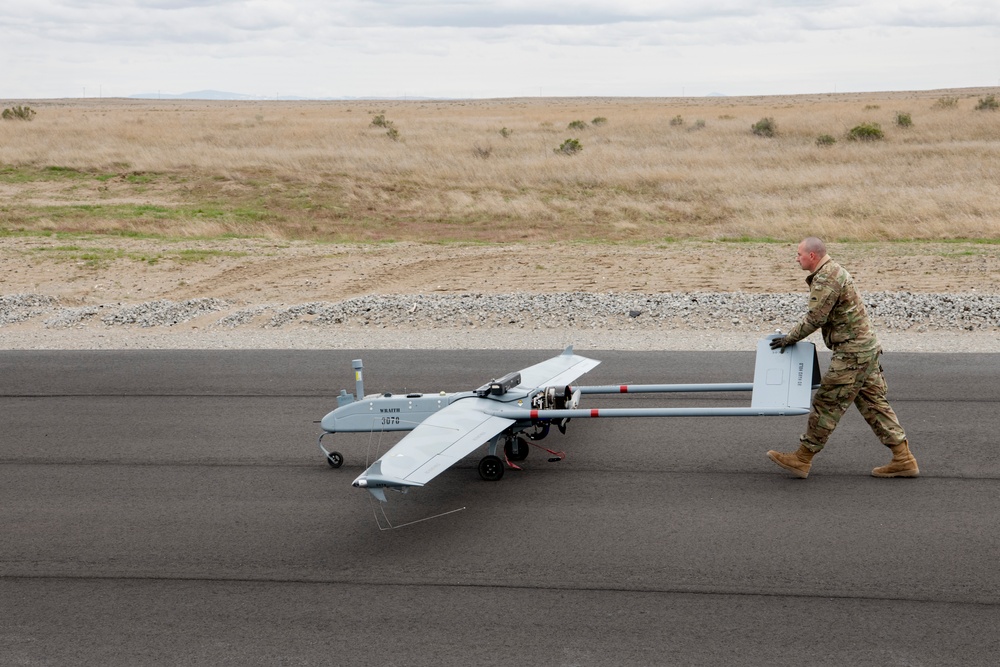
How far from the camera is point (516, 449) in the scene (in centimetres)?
955

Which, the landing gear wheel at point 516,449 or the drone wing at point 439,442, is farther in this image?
the landing gear wheel at point 516,449

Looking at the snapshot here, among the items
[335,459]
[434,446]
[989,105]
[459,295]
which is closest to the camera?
[434,446]

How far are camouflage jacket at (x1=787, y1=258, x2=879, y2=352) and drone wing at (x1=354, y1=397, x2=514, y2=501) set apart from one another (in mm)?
2946

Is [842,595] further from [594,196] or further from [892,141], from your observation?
[892,141]

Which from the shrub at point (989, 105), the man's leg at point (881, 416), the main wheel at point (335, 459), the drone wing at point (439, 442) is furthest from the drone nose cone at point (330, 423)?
the shrub at point (989, 105)

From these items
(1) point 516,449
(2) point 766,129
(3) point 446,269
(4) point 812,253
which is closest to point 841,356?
(4) point 812,253

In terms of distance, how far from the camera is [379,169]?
3662cm

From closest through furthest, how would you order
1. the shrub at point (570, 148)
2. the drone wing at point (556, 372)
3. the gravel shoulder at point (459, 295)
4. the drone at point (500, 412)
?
the drone at point (500, 412)
the drone wing at point (556, 372)
the gravel shoulder at point (459, 295)
the shrub at point (570, 148)

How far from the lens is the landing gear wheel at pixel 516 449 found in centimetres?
952

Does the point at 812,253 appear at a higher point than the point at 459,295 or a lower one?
higher

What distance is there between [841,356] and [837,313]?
0.39m

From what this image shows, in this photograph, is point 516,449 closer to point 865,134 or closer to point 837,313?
point 837,313

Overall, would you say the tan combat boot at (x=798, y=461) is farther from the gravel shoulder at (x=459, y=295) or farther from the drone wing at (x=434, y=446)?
the gravel shoulder at (x=459, y=295)

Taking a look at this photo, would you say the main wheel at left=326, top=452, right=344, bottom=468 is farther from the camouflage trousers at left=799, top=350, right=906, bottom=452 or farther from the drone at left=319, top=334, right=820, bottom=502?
the camouflage trousers at left=799, top=350, right=906, bottom=452
